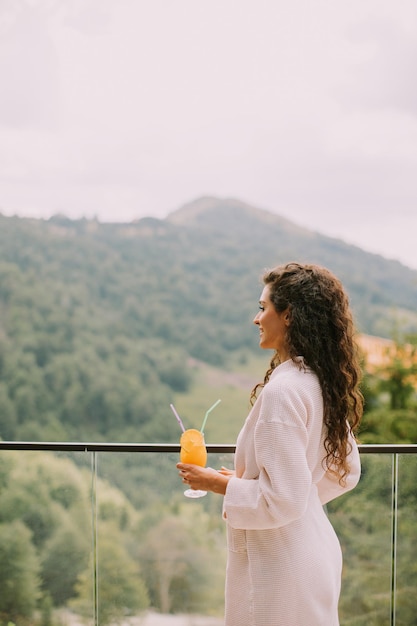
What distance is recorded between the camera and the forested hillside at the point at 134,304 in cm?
2150

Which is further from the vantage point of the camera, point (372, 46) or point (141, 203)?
point (141, 203)

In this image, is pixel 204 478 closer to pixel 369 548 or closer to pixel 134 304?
pixel 369 548

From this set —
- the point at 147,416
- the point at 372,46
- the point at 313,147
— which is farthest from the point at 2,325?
the point at 372,46

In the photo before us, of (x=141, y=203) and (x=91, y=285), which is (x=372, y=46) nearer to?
(x=141, y=203)

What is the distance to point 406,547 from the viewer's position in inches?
103

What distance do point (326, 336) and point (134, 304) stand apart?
2193cm

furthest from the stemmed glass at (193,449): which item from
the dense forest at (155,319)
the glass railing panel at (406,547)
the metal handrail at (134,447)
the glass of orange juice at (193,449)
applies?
the dense forest at (155,319)

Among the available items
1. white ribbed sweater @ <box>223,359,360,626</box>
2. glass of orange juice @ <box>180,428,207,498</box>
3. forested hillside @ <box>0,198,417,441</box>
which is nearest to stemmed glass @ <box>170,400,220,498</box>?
glass of orange juice @ <box>180,428,207,498</box>

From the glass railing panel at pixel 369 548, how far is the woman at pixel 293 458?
2.98 feet

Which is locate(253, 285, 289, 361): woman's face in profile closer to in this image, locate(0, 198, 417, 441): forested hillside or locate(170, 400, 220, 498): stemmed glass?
locate(170, 400, 220, 498): stemmed glass

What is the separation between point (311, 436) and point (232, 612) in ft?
1.58

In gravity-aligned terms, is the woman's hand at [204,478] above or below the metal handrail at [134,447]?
above

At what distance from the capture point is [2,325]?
22.5 metres

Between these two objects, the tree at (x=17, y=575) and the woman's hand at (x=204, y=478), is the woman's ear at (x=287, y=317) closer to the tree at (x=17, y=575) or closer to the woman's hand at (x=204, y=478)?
the woman's hand at (x=204, y=478)
